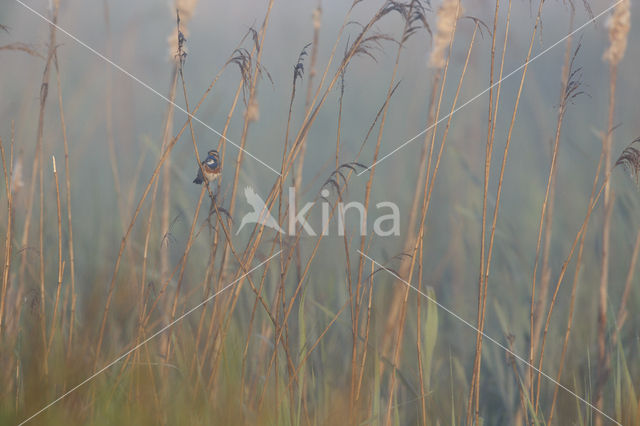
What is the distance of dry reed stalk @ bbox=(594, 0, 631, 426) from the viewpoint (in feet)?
5.80

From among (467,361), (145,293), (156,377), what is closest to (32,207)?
(145,293)

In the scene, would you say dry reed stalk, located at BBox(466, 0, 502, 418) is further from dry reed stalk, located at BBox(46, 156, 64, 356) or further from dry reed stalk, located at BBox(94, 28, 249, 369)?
dry reed stalk, located at BBox(46, 156, 64, 356)

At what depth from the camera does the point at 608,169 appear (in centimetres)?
181

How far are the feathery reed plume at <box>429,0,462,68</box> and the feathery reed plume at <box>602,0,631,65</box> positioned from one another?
44 centimetres

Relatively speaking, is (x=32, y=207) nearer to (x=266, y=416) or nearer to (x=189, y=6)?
(x=189, y=6)

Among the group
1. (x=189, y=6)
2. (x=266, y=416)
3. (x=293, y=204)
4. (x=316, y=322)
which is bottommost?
(x=266, y=416)

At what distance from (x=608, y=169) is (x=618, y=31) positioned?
1.28ft

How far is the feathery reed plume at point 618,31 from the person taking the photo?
1766 millimetres

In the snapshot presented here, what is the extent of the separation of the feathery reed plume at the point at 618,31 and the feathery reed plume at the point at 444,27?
0.44 m

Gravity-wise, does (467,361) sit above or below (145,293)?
below

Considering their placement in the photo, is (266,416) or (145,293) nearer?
(266,416)

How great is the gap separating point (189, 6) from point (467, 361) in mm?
1328

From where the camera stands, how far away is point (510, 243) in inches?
71.5

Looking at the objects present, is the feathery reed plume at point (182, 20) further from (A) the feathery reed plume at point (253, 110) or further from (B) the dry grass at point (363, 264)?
(A) the feathery reed plume at point (253, 110)
